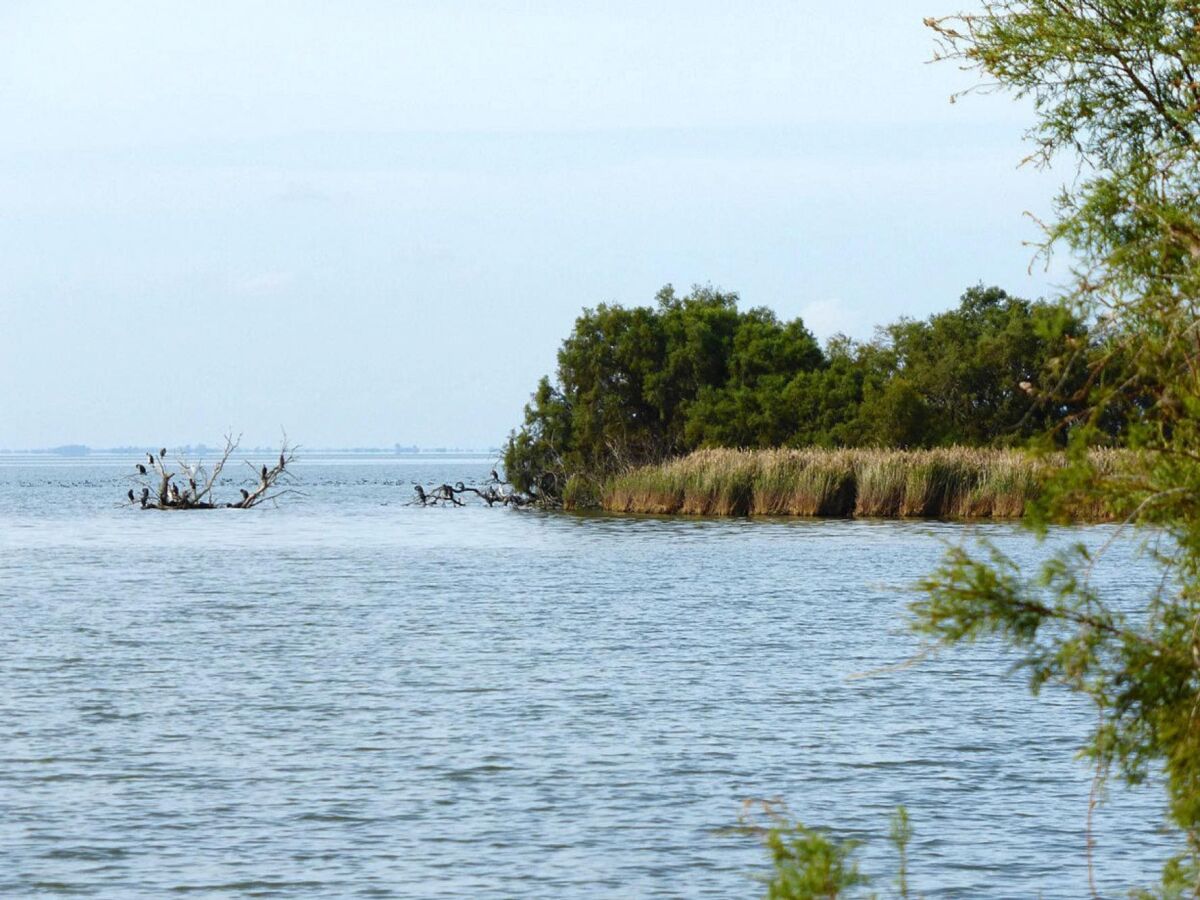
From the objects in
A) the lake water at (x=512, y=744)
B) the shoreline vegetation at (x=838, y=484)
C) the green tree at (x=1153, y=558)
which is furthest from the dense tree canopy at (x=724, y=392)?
the green tree at (x=1153, y=558)

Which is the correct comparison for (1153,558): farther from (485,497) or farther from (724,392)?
(485,497)

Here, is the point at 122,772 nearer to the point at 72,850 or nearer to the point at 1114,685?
the point at 72,850

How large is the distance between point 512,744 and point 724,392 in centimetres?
5033

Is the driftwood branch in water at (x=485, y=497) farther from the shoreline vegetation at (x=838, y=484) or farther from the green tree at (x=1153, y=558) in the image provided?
the green tree at (x=1153, y=558)

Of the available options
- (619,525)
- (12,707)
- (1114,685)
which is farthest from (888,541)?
(1114,685)

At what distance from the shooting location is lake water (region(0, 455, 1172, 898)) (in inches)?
437

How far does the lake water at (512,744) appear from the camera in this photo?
36.4 ft

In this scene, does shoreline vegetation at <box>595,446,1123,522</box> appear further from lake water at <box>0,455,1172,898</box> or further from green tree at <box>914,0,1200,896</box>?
green tree at <box>914,0,1200,896</box>

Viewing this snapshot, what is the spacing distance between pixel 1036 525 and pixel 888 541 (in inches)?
1442

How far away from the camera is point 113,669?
20391 mm

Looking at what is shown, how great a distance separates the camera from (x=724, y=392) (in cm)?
6494

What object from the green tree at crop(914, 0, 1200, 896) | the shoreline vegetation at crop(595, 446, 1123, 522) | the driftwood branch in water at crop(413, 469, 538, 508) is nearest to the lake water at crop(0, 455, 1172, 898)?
the green tree at crop(914, 0, 1200, 896)

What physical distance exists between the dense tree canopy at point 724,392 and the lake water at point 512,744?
1246 inches

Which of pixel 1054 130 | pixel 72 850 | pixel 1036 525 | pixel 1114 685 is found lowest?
pixel 72 850
